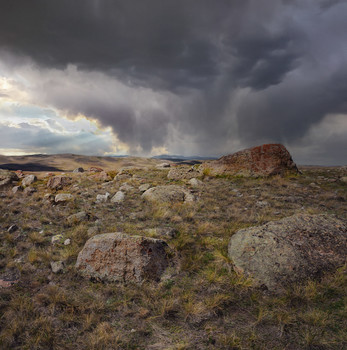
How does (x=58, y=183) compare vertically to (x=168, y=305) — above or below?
above

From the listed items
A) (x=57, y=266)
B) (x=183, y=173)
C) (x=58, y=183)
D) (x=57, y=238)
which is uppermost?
(x=183, y=173)

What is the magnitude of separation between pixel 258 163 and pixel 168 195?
8869 mm

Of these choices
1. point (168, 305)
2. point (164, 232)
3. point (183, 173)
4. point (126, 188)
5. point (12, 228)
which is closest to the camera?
point (168, 305)

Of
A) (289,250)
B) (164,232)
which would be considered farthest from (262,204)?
(164,232)

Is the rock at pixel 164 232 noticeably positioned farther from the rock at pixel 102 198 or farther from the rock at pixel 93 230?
the rock at pixel 102 198

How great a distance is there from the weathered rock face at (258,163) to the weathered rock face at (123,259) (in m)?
12.2

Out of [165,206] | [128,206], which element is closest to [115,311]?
[165,206]

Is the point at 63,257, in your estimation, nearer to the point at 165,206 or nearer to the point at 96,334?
the point at 96,334

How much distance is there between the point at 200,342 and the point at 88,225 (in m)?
5.78

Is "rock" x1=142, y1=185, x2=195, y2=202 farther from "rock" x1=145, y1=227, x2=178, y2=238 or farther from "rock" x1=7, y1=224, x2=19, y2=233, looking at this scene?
"rock" x1=7, y1=224, x2=19, y2=233

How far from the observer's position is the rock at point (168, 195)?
10.0 m

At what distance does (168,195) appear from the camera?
10.3 metres

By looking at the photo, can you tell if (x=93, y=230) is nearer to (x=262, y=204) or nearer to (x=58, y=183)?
(x=262, y=204)

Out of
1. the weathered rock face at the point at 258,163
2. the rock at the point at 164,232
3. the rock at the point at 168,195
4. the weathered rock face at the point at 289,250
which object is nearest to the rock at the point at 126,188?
the rock at the point at 168,195
